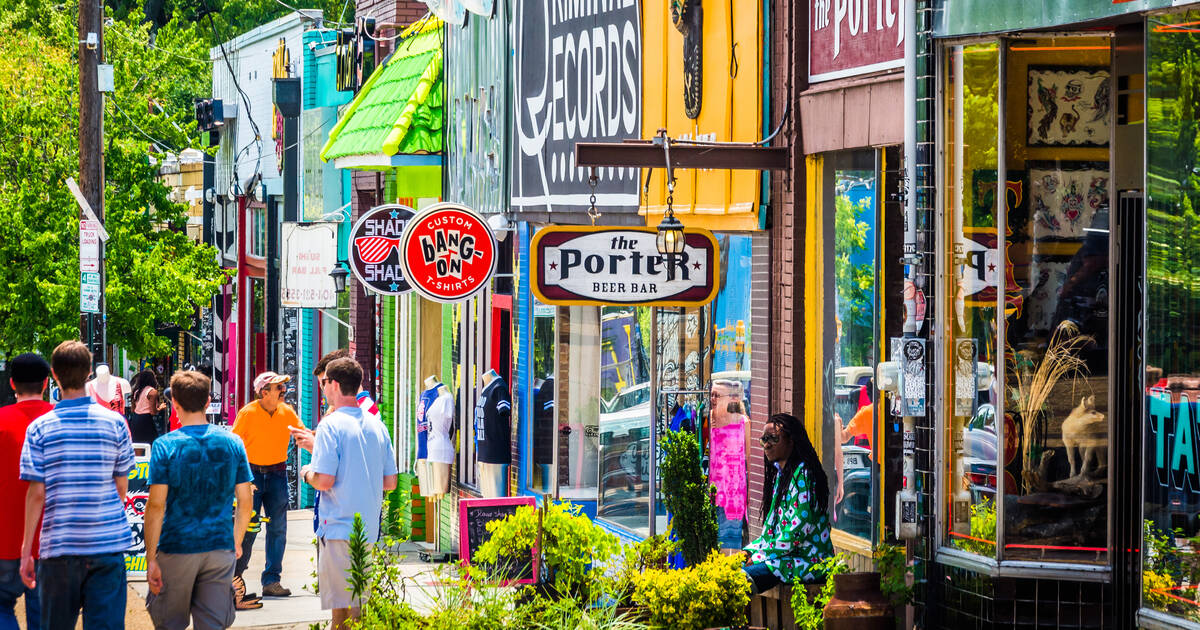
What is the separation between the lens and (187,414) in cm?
898

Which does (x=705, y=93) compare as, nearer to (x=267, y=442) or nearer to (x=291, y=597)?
(x=267, y=442)

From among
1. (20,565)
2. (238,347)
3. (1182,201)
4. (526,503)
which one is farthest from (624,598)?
(238,347)

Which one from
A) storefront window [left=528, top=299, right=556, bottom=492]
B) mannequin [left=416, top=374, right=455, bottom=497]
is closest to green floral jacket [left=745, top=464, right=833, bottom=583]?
storefront window [left=528, top=299, right=556, bottom=492]

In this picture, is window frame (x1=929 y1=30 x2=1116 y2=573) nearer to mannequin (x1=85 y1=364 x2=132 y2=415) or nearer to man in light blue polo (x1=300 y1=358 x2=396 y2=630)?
man in light blue polo (x1=300 y1=358 x2=396 y2=630)

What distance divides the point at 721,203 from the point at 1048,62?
145 inches

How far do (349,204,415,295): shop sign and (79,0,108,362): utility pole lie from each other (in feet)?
16.1

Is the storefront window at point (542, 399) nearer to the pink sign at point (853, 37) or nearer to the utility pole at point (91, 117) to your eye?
the pink sign at point (853, 37)

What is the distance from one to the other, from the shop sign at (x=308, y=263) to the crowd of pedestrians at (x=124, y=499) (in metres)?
12.2

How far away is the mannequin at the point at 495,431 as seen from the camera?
16.7m

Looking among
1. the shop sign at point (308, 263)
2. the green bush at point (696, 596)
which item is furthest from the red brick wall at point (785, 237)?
the shop sign at point (308, 263)

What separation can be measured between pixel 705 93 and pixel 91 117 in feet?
35.3

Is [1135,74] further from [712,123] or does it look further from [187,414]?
[187,414]

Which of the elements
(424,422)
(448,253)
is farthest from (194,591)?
(424,422)

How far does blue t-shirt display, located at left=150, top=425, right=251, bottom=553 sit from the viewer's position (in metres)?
8.81
